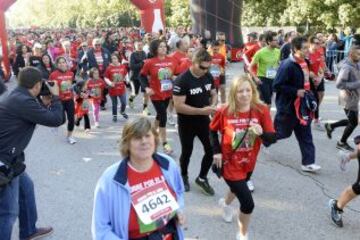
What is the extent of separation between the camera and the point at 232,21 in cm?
2070

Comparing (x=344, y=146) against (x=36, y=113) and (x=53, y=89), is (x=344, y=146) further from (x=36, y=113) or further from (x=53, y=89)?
(x=36, y=113)

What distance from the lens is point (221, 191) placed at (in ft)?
19.1

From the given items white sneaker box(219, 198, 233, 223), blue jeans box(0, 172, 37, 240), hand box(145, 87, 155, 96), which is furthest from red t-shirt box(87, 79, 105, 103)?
white sneaker box(219, 198, 233, 223)

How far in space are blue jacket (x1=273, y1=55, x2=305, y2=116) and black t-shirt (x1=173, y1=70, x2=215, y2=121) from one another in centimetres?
120

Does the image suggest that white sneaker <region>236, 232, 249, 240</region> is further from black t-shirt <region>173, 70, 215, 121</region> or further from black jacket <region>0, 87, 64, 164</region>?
black jacket <region>0, 87, 64, 164</region>

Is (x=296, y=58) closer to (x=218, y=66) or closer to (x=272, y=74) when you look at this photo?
(x=272, y=74)

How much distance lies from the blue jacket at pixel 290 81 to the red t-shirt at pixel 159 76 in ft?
6.68

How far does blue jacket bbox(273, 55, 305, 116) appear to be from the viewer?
19.9ft

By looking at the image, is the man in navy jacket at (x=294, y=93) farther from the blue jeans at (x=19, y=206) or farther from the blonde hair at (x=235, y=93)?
the blue jeans at (x=19, y=206)

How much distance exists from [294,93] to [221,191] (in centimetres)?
163

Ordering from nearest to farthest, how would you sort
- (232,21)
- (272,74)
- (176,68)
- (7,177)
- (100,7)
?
(7,177)
(176,68)
(272,74)
(232,21)
(100,7)

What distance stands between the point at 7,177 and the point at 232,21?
1799 cm

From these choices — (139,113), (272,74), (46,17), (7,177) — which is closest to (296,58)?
(272,74)

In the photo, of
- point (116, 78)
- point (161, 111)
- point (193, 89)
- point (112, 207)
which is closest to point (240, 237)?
point (193, 89)
